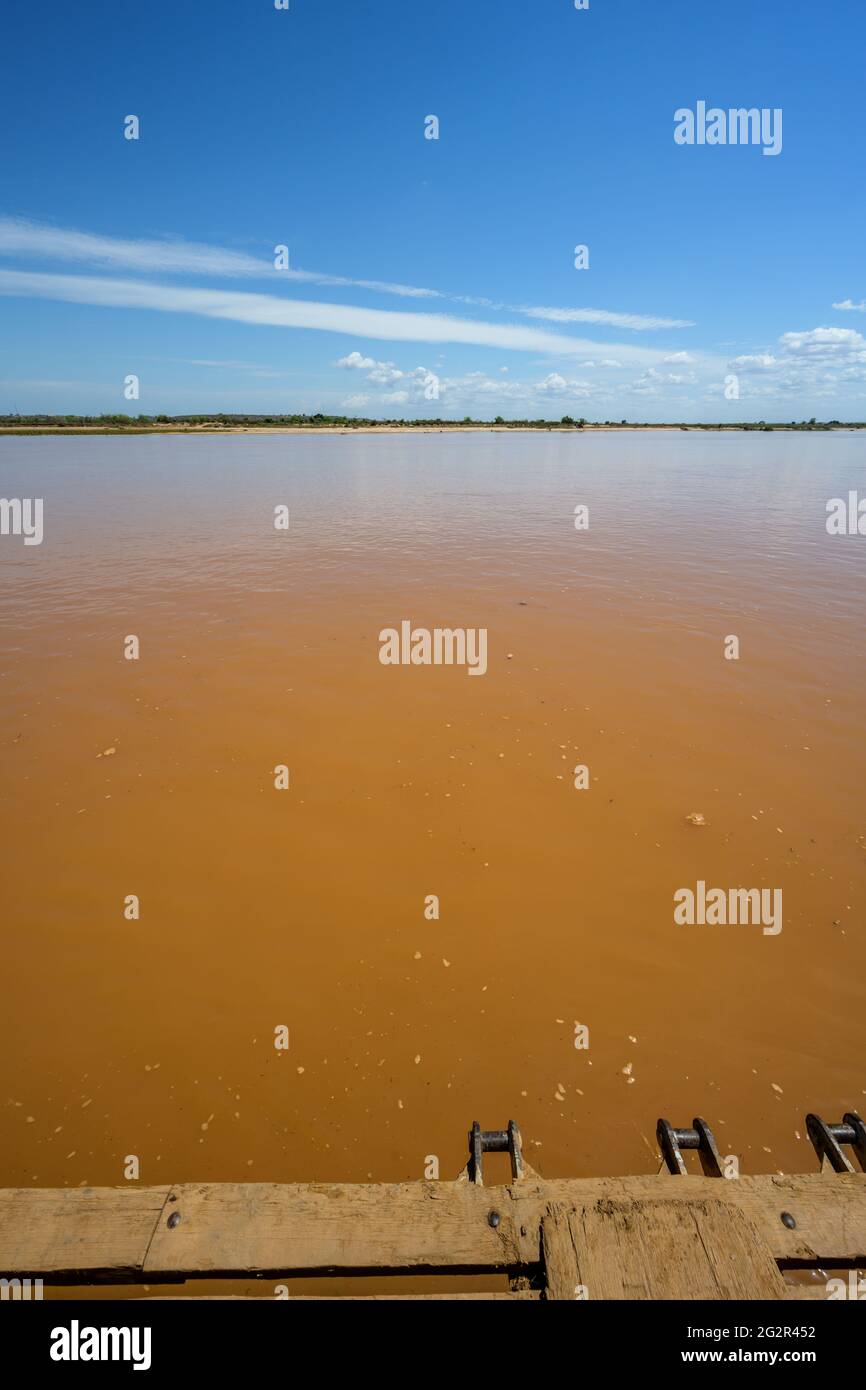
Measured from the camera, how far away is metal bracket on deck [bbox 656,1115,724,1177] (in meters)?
2.73

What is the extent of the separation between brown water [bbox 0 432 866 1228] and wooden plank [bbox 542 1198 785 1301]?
123 cm

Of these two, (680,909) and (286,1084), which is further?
(680,909)

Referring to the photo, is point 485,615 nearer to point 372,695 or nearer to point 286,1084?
point 372,695

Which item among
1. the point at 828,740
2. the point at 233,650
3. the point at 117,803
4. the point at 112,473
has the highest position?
the point at 112,473

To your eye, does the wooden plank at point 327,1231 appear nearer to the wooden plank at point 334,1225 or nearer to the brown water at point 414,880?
the wooden plank at point 334,1225

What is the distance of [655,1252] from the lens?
218cm

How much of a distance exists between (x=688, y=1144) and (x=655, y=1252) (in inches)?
28.4

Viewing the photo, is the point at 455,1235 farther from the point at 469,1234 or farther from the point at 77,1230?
the point at 77,1230

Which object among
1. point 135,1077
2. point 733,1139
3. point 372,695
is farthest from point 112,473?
point 733,1139

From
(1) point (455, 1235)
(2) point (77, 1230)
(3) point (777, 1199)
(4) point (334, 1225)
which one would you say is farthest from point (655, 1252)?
(2) point (77, 1230)

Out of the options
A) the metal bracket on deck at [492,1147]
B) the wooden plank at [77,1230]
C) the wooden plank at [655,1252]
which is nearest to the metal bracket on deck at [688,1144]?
the wooden plank at [655,1252]

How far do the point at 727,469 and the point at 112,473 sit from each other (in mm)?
38179

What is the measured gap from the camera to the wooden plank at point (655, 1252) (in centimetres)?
210

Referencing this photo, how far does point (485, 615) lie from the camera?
1084 cm
